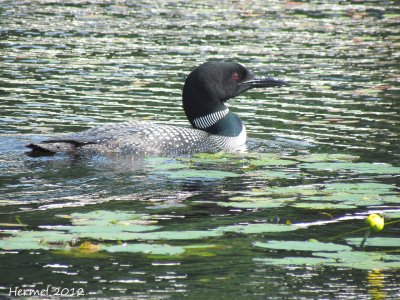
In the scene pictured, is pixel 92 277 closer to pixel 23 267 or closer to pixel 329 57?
pixel 23 267

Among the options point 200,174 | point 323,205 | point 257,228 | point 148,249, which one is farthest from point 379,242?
point 200,174

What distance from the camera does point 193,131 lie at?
10266 mm

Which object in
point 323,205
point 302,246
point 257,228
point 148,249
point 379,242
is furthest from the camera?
point 323,205

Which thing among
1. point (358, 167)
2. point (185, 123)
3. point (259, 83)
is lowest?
point (185, 123)

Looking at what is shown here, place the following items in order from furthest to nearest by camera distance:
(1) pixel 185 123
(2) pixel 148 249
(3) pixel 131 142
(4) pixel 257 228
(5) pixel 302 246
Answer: (1) pixel 185 123
(3) pixel 131 142
(4) pixel 257 228
(5) pixel 302 246
(2) pixel 148 249

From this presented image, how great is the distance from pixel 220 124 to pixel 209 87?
406mm

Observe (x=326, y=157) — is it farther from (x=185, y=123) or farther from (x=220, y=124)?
(x=185, y=123)

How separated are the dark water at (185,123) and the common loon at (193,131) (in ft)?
0.72

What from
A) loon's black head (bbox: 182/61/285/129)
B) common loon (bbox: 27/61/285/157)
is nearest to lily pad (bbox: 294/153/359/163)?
common loon (bbox: 27/61/285/157)

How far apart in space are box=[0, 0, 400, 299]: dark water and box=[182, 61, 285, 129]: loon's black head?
56 centimetres

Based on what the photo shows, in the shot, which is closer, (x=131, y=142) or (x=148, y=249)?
(x=148, y=249)

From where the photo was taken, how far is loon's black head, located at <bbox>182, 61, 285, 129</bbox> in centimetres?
1053

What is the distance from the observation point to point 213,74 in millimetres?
10625

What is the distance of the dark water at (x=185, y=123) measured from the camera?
18.8 feet
